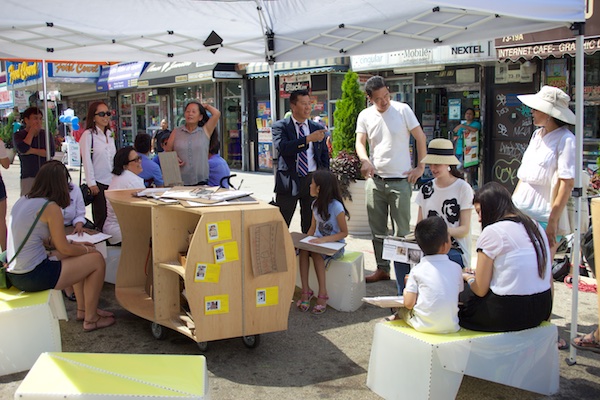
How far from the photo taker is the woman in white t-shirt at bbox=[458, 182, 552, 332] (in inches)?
139

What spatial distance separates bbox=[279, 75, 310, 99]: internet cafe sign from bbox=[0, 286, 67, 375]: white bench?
39.5ft

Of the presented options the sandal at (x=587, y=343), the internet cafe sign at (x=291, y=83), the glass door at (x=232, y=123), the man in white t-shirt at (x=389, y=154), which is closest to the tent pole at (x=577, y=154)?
the sandal at (x=587, y=343)

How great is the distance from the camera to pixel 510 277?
11.6ft

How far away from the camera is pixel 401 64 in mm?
12234

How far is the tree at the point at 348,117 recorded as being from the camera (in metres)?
8.77

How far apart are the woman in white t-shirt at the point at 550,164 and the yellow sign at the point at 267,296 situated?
194cm

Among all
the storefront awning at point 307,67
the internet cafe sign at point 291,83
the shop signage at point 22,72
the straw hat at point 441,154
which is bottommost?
the straw hat at point 441,154

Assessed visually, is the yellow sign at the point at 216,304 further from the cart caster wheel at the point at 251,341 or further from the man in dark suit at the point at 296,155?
the man in dark suit at the point at 296,155

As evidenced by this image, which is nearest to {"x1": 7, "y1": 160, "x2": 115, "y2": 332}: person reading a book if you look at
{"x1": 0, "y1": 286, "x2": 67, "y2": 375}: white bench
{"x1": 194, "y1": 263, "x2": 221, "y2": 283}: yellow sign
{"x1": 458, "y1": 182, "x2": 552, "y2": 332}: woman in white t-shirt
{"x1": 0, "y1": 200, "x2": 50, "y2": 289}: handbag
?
{"x1": 0, "y1": 200, "x2": 50, "y2": 289}: handbag

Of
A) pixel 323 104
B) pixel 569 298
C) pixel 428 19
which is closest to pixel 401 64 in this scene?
pixel 323 104

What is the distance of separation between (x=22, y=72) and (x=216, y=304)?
2859 centimetres

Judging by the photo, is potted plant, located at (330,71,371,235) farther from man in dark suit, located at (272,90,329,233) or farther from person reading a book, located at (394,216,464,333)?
person reading a book, located at (394,216,464,333)

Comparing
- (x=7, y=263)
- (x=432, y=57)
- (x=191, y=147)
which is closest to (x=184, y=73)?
(x=432, y=57)

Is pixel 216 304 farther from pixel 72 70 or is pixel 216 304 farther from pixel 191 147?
pixel 72 70
